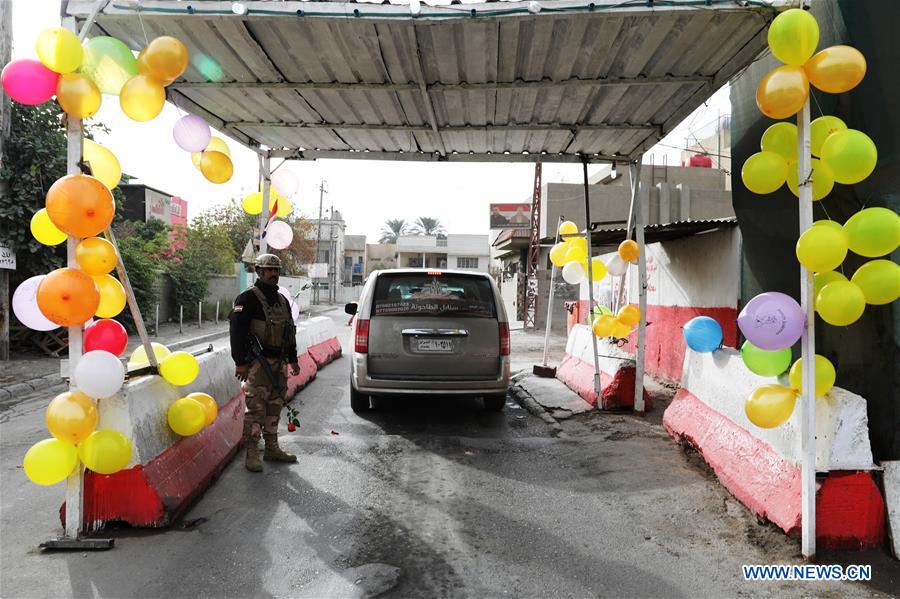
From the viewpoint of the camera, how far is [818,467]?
11.6 feet

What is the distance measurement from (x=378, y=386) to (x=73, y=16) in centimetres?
425

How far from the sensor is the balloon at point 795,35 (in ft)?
11.1

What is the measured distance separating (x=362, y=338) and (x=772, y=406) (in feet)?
13.7

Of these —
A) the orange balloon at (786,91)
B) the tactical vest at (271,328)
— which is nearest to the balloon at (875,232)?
the orange balloon at (786,91)

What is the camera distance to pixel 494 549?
11.9 feet

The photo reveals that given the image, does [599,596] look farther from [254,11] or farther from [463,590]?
[254,11]

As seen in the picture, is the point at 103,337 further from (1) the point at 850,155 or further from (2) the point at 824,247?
(1) the point at 850,155

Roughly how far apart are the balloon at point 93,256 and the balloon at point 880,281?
466 cm

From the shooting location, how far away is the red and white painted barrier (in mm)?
3549

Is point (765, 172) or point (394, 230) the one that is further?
point (394, 230)

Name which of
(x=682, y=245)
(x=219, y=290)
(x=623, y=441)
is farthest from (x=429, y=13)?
(x=219, y=290)

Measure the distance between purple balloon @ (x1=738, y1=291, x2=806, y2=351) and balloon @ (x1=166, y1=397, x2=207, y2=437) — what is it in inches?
153

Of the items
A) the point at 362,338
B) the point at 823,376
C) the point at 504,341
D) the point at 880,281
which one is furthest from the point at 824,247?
the point at 362,338

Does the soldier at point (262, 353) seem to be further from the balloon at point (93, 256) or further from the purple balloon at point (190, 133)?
the balloon at point (93, 256)
